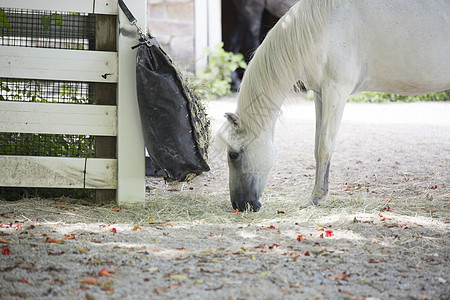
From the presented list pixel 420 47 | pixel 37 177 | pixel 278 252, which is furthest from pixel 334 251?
pixel 37 177

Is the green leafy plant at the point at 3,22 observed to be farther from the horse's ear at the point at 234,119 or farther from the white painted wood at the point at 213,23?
the white painted wood at the point at 213,23

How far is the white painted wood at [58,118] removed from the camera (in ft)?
12.0

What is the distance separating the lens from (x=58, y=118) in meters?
3.70

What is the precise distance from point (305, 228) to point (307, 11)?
154 cm

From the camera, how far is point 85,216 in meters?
3.44

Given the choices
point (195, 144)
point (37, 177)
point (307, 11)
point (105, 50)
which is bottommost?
point (37, 177)

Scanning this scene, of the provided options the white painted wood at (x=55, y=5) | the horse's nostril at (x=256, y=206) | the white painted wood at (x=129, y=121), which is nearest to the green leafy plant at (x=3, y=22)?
the white painted wood at (x=55, y=5)

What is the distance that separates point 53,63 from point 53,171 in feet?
2.45

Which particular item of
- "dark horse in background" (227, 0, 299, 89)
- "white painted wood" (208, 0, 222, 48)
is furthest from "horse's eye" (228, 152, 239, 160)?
"dark horse in background" (227, 0, 299, 89)

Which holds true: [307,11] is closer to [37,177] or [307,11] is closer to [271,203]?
[271,203]

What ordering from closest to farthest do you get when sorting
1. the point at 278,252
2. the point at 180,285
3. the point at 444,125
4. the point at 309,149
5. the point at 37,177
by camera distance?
the point at 180,285, the point at 278,252, the point at 37,177, the point at 309,149, the point at 444,125

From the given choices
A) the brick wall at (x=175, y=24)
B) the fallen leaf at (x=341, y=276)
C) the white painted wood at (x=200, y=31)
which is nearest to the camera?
the fallen leaf at (x=341, y=276)

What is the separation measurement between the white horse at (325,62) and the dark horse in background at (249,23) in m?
7.42

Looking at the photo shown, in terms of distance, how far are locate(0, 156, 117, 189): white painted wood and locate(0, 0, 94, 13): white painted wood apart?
40.6 inches
